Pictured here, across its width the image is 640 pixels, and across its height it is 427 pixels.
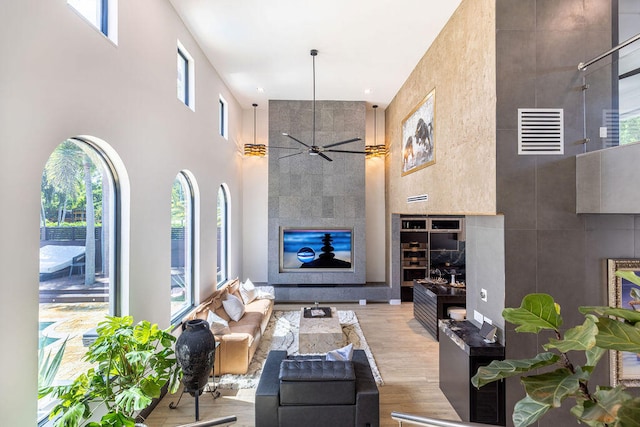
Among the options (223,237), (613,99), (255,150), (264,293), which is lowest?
(264,293)

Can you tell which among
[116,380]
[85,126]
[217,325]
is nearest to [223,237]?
[217,325]

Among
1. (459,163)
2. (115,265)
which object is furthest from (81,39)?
(459,163)

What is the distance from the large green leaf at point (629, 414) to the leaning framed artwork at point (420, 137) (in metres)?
4.17

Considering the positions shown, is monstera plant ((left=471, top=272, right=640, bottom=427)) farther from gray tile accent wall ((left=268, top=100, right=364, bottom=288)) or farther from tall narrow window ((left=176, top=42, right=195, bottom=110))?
gray tile accent wall ((left=268, top=100, right=364, bottom=288))

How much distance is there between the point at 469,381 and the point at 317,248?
5.07 m

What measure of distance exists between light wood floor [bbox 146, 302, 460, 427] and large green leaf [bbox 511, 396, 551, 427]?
100 inches

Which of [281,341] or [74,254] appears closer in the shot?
[74,254]

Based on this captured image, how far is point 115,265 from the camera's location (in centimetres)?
310

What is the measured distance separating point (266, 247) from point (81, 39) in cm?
652

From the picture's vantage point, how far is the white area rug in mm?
4152

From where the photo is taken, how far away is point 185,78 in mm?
4812

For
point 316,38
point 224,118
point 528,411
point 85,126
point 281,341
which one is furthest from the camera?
point 224,118

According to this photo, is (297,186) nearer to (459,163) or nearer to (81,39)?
(459,163)

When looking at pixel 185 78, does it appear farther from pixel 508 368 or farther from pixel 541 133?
pixel 508 368
